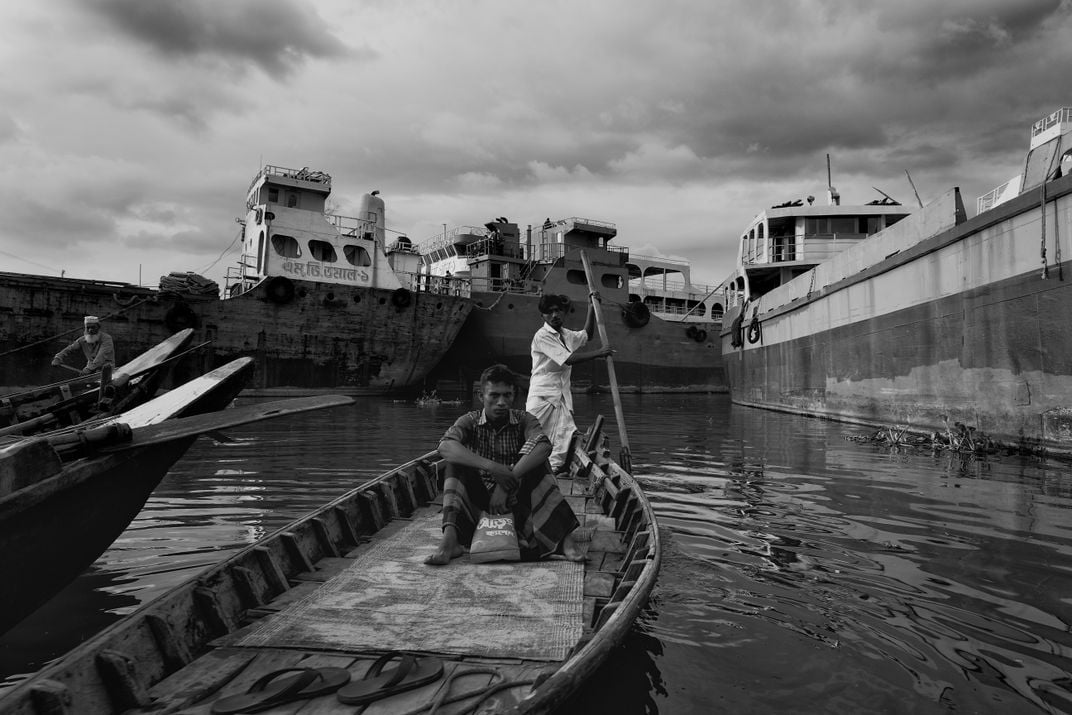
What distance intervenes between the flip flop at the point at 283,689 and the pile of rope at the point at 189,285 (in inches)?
765

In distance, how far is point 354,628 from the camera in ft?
9.96

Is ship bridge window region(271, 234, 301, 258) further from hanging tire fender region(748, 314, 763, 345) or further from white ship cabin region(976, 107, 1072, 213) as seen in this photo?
white ship cabin region(976, 107, 1072, 213)

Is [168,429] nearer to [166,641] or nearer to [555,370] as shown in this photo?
[166,641]

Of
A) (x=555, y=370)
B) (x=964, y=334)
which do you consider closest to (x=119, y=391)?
(x=555, y=370)

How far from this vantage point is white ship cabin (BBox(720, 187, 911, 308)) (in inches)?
891

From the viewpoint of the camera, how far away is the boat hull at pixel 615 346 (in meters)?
25.1

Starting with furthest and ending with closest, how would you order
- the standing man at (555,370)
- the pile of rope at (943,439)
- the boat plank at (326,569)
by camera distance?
the pile of rope at (943,439) → the standing man at (555,370) → the boat plank at (326,569)

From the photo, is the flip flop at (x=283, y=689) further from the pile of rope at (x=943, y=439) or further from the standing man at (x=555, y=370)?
the pile of rope at (x=943, y=439)

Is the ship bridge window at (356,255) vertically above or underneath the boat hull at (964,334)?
above

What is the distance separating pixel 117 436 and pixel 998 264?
11398 millimetres

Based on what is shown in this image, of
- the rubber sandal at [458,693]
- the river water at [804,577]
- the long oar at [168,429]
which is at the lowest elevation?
the river water at [804,577]

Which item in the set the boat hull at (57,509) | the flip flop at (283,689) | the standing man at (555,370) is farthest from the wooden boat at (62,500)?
the standing man at (555,370)

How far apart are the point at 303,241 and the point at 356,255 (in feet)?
6.55

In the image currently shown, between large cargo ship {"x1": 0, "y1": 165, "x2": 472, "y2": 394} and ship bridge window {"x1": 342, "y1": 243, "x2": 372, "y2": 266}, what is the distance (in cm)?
4
